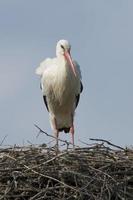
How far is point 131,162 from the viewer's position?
26.1 feet

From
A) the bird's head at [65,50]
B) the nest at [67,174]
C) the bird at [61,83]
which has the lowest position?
the nest at [67,174]

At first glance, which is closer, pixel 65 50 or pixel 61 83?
pixel 65 50

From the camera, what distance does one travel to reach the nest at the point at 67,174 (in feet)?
24.9

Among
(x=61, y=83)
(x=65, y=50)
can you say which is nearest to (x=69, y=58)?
(x=65, y=50)

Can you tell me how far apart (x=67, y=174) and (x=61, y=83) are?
3688 millimetres

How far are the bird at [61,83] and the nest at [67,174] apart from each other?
10.7ft

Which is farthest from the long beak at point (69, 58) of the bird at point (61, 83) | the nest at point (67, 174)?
the nest at point (67, 174)

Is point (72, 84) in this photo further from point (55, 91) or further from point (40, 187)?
point (40, 187)

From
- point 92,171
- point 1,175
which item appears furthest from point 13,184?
point 92,171

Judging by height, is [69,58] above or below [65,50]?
below

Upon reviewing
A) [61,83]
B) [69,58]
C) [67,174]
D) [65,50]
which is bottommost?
[67,174]

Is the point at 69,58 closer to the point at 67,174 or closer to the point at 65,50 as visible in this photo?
the point at 65,50

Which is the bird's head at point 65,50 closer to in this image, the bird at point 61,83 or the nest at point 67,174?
the bird at point 61,83

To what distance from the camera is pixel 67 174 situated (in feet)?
25.3
